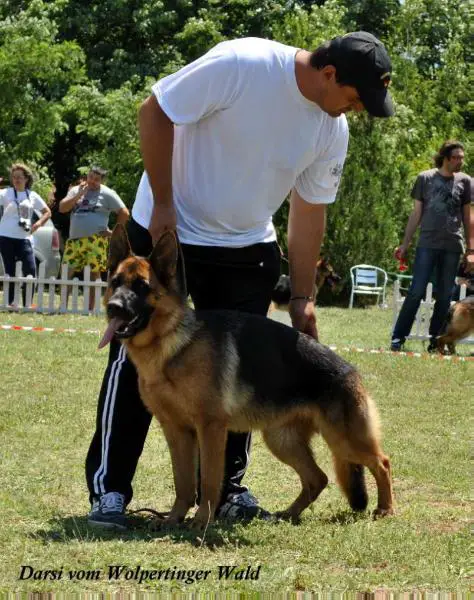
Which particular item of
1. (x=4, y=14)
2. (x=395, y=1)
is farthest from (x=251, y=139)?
(x=395, y=1)

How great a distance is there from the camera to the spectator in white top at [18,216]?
15422mm

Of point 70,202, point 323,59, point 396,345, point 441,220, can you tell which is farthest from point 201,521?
point 70,202

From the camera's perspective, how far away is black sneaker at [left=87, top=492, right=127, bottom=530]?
4766 mm

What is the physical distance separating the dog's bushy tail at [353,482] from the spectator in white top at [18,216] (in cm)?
1107

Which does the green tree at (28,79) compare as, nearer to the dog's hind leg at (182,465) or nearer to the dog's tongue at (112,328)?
the dog's hind leg at (182,465)

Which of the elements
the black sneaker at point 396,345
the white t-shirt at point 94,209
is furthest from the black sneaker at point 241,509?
the white t-shirt at point 94,209

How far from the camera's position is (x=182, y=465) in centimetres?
485

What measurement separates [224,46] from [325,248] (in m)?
18.1

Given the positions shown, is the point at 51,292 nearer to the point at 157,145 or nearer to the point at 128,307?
the point at 157,145

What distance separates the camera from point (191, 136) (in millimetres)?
4852

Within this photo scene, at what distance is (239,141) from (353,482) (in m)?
1.80

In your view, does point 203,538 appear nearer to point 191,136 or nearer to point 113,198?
point 191,136

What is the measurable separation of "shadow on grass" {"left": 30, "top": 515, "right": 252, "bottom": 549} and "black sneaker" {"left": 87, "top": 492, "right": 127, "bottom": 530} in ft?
0.12

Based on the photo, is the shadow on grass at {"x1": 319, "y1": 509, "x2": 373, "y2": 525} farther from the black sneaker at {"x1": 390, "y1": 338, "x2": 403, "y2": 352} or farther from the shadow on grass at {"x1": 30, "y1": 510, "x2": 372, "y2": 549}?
the black sneaker at {"x1": 390, "y1": 338, "x2": 403, "y2": 352}
